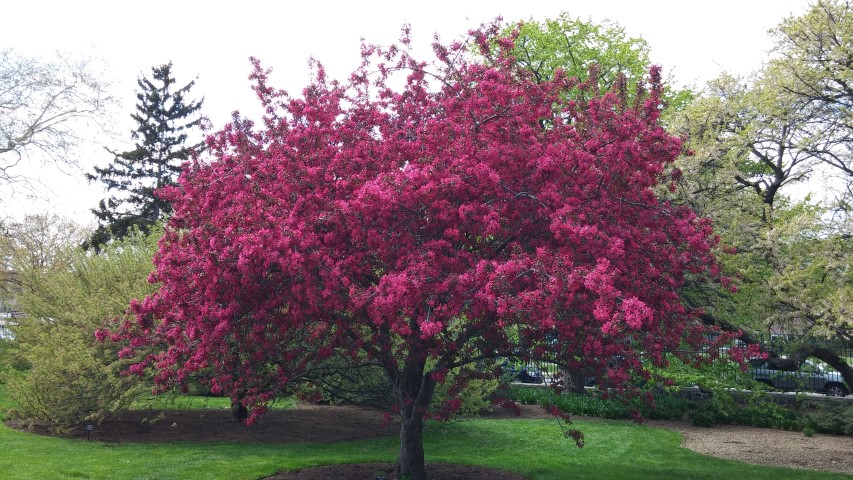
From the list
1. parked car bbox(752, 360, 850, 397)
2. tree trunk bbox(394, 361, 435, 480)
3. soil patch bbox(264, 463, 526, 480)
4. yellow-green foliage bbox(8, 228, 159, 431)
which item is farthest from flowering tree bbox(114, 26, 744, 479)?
parked car bbox(752, 360, 850, 397)

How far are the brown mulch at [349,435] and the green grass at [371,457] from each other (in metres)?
0.64

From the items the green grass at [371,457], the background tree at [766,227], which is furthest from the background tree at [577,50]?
the green grass at [371,457]

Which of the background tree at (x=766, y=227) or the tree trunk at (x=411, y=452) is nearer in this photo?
the tree trunk at (x=411, y=452)

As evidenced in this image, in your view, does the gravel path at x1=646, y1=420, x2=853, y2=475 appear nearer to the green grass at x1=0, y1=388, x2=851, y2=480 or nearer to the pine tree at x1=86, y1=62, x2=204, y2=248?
the green grass at x1=0, y1=388, x2=851, y2=480

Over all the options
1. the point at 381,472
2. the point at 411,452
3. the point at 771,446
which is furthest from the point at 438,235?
the point at 771,446

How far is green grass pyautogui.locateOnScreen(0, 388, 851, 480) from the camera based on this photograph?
10555mm

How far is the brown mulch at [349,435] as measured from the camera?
13.1 meters

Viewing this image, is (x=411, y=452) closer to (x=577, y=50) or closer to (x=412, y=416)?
(x=412, y=416)

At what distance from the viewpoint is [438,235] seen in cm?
809

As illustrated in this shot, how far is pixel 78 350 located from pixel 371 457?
5.67m

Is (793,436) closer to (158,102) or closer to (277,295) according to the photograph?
(277,295)

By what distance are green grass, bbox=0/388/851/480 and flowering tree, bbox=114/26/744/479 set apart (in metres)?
2.89

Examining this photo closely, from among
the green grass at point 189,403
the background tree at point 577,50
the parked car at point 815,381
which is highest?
the background tree at point 577,50

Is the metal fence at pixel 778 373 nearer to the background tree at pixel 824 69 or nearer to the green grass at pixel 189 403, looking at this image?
the background tree at pixel 824 69
